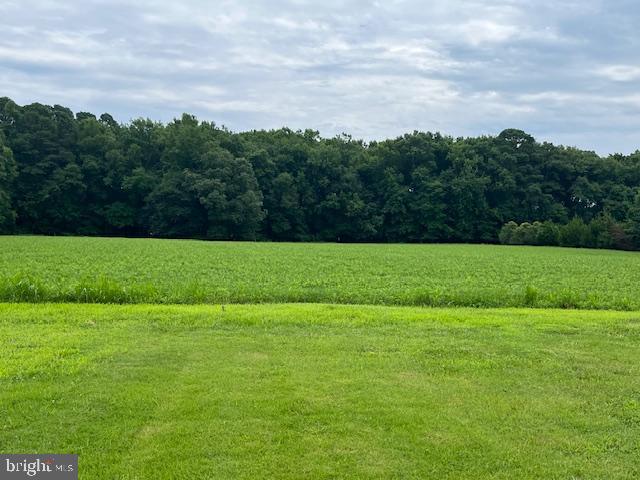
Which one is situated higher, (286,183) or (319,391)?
(286,183)

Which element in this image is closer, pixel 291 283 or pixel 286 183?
pixel 291 283

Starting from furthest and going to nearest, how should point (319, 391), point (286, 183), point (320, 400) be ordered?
point (286, 183)
point (319, 391)
point (320, 400)

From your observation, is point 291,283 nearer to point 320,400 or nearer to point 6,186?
point 320,400

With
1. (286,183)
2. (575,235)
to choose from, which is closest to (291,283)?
(575,235)

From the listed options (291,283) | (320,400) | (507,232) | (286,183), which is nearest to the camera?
(320,400)

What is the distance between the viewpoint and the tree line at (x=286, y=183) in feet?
211

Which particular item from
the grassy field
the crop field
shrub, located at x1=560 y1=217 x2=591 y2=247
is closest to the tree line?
shrub, located at x1=560 y1=217 x2=591 y2=247

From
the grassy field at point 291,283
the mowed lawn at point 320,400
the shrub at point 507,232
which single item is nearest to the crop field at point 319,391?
the mowed lawn at point 320,400

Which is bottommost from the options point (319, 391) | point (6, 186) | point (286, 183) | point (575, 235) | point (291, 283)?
point (291, 283)

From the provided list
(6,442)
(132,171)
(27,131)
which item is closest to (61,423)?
(6,442)

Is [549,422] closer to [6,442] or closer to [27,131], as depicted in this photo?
[6,442]

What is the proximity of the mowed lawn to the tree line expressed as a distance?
55.8 m

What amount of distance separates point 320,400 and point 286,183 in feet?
218

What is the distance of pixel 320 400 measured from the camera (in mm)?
5516
